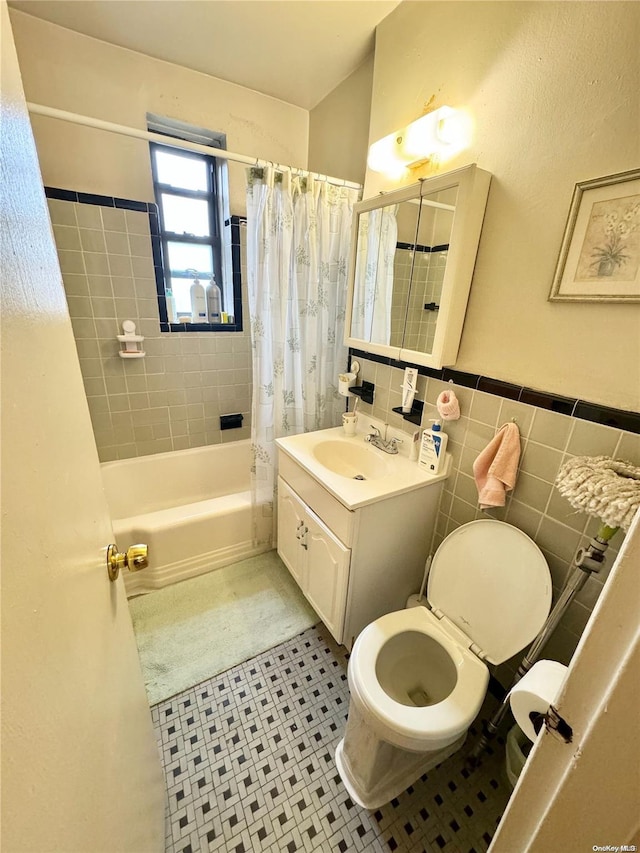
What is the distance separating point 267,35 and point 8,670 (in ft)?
7.53

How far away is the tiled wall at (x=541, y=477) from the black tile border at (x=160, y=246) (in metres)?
1.51

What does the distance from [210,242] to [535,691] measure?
2.65m

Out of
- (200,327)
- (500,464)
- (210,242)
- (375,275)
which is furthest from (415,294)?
(210,242)

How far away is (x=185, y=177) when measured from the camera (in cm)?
212

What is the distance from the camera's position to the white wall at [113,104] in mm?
1571

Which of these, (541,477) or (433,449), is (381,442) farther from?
(541,477)

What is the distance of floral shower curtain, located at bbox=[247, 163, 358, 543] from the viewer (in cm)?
159

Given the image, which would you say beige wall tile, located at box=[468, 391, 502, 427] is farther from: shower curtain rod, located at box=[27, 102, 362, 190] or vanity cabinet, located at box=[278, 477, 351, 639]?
shower curtain rod, located at box=[27, 102, 362, 190]

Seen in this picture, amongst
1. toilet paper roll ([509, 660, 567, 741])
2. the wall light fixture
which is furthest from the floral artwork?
toilet paper roll ([509, 660, 567, 741])

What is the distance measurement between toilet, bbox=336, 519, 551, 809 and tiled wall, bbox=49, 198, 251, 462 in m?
1.81

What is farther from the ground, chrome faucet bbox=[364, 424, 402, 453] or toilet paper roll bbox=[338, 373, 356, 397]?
toilet paper roll bbox=[338, 373, 356, 397]

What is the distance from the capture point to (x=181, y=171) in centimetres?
211

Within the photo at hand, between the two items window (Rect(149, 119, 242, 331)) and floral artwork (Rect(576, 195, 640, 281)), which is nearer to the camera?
floral artwork (Rect(576, 195, 640, 281))

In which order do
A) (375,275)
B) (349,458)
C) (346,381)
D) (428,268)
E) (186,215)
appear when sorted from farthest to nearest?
(186,215), (346,381), (349,458), (375,275), (428,268)
